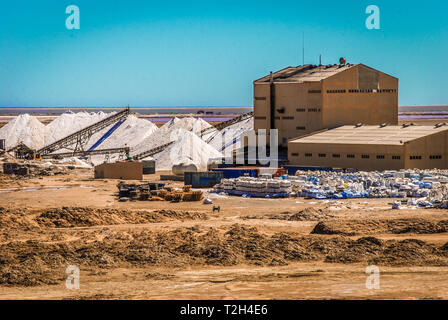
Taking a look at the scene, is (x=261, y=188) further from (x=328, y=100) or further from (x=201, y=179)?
(x=328, y=100)

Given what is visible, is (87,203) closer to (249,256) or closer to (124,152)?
(249,256)

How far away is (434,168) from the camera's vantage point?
150ft

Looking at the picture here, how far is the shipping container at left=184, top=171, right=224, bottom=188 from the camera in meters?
43.2

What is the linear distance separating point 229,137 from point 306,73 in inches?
469

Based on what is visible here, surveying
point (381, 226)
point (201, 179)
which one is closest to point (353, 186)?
point (201, 179)

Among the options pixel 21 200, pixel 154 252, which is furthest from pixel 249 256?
pixel 21 200

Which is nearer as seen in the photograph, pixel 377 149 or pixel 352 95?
pixel 377 149

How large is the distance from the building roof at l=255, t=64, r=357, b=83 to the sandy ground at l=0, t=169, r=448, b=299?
2508 centimetres

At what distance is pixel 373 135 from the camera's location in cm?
4834

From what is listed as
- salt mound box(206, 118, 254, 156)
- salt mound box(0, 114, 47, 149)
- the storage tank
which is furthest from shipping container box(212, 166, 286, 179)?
salt mound box(0, 114, 47, 149)

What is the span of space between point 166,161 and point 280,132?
9776mm

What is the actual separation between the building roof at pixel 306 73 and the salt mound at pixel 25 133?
30940mm

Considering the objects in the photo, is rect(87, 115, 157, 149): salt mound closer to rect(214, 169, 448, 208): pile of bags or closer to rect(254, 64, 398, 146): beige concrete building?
rect(254, 64, 398, 146): beige concrete building
